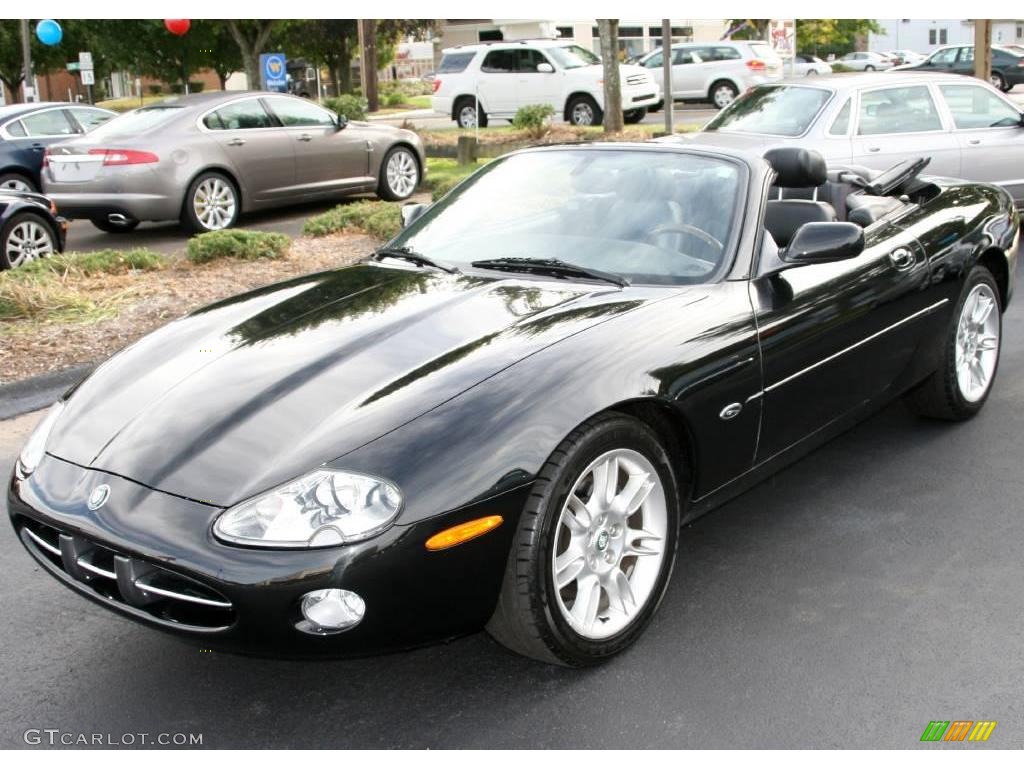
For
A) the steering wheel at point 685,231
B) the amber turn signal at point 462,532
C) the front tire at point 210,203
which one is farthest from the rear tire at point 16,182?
the amber turn signal at point 462,532

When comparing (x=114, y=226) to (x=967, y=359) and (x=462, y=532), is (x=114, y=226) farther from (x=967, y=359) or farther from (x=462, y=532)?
(x=462, y=532)

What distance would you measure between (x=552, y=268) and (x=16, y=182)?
1141 centimetres

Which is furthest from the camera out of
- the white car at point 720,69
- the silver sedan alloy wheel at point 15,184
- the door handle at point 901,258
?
the white car at point 720,69

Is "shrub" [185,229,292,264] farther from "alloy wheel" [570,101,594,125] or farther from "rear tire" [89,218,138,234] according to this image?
"alloy wheel" [570,101,594,125]

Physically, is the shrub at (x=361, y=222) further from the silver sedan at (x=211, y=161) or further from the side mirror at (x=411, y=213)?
the side mirror at (x=411, y=213)

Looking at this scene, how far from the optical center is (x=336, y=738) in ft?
9.81

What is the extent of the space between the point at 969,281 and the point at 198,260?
611 centimetres

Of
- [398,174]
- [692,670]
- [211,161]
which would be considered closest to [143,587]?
[692,670]

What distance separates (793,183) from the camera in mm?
4742

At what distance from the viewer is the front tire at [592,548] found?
9.77ft

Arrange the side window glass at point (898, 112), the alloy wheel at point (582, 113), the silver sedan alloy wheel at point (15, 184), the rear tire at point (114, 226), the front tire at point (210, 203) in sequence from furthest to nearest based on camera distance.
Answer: the alloy wheel at point (582, 113)
the silver sedan alloy wheel at point (15, 184)
the rear tire at point (114, 226)
the front tire at point (210, 203)
the side window glass at point (898, 112)

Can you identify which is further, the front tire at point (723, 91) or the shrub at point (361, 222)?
the front tire at point (723, 91)

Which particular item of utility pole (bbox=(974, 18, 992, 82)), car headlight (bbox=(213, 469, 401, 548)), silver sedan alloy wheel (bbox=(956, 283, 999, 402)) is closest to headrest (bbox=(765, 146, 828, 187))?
silver sedan alloy wheel (bbox=(956, 283, 999, 402))

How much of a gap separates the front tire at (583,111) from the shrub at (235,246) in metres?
15.0
